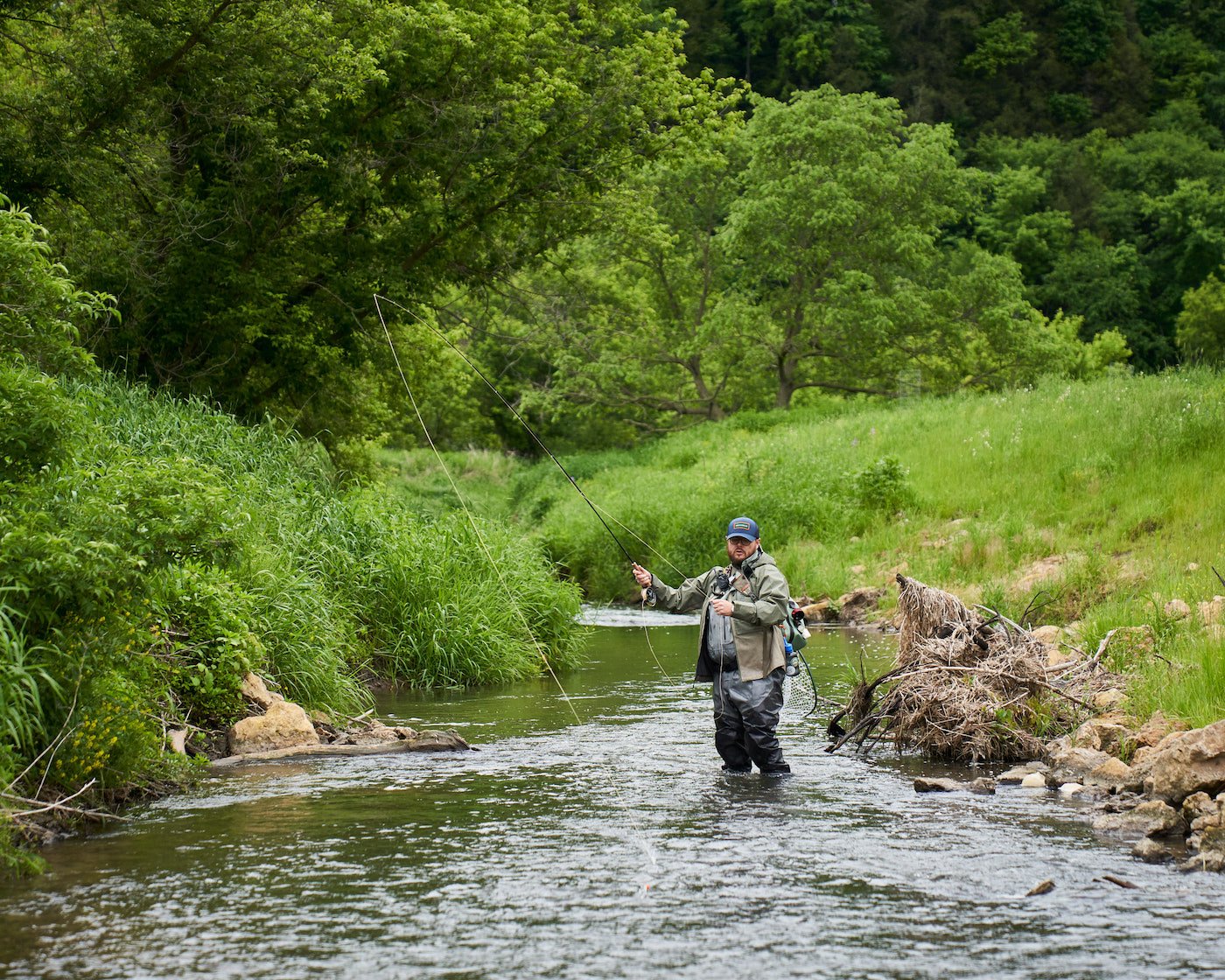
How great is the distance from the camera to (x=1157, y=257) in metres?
54.2

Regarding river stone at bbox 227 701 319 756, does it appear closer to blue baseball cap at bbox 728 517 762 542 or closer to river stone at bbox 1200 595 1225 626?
blue baseball cap at bbox 728 517 762 542

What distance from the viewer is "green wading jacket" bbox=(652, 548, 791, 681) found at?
27.3ft

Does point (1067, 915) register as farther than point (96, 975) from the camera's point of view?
→ Yes

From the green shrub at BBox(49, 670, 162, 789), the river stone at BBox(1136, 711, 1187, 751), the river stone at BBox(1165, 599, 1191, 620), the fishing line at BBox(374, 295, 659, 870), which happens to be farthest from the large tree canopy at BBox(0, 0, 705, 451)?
the river stone at BBox(1136, 711, 1187, 751)

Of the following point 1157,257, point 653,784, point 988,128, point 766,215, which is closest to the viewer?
point 653,784

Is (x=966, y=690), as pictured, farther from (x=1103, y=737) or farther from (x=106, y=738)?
(x=106, y=738)

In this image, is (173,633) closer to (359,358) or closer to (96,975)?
(96,975)

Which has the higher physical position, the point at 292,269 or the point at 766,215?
Result: the point at 766,215

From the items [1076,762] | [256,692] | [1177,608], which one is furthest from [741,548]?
[1177,608]

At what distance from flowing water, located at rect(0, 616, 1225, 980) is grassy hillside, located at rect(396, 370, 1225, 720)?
11.7 ft

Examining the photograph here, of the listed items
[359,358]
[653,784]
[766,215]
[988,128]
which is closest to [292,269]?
[359,358]

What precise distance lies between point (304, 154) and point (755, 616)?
32.8 feet

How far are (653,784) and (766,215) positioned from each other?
90.0 ft

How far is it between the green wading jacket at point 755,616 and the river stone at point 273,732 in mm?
2783
